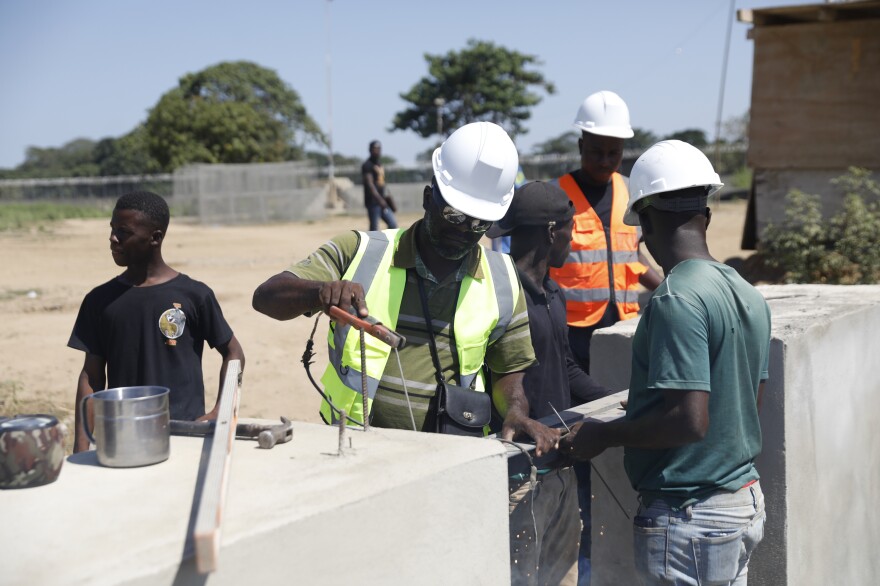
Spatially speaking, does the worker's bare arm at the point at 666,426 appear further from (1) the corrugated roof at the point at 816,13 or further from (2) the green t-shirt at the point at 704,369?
(1) the corrugated roof at the point at 816,13

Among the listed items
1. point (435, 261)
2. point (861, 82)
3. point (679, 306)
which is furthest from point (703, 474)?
point (861, 82)

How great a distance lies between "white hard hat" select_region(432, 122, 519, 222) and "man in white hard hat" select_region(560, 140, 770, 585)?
42cm

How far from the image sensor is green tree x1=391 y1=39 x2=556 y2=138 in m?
52.4

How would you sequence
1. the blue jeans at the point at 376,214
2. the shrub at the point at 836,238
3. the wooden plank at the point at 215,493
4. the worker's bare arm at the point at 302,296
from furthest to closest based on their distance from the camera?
the blue jeans at the point at 376,214
the shrub at the point at 836,238
the worker's bare arm at the point at 302,296
the wooden plank at the point at 215,493

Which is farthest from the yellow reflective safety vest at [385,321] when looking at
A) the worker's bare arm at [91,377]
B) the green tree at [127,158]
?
the green tree at [127,158]

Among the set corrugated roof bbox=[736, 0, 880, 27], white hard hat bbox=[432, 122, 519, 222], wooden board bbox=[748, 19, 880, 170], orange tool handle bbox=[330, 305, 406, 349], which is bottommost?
orange tool handle bbox=[330, 305, 406, 349]

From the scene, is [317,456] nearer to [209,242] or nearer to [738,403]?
[738,403]

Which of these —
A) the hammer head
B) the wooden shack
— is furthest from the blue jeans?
the hammer head

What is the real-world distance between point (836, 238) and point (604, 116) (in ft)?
22.2

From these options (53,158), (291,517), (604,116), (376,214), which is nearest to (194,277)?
(376,214)

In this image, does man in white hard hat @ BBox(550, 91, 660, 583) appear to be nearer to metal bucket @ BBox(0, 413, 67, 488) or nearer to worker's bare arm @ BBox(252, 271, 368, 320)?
worker's bare arm @ BBox(252, 271, 368, 320)

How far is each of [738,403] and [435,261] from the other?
40.7 inches

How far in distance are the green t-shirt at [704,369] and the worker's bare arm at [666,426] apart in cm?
5

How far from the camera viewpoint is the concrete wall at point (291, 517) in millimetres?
1688
